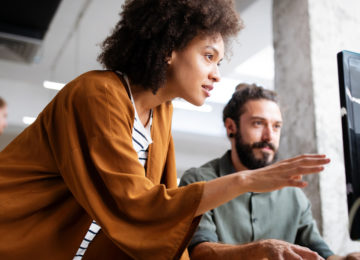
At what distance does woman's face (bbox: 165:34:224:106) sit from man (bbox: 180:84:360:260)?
0.44 metres

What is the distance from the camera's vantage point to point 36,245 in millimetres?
1060

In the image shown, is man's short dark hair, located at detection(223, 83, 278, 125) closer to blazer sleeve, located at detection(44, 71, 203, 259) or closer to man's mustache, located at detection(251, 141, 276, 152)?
man's mustache, located at detection(251, 141, 276, 152)

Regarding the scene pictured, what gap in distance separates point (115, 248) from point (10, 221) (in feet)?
0.90

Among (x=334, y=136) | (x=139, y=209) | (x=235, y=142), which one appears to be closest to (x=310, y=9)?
(x=334, y=136)

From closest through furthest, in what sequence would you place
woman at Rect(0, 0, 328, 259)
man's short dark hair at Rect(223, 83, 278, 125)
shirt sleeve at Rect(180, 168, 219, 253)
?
woman at Rect(0, 0, 328, 259)
shirt sleeve at Rect(180, 168, 219, 253)
man's short dark hair at Rect(223, 83, 278, 125)

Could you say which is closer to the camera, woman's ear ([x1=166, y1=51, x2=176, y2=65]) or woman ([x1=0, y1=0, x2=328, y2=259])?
woman ([x1=0, y1=0, x2=328, y2=259])

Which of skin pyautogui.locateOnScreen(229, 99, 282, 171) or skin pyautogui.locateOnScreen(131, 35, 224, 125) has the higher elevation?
skin pyautogui.locateOnScreen(131, 35, 224, 125)

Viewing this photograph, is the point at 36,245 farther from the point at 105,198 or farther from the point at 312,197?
the point at 312,197

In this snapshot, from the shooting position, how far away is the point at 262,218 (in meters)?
1.62

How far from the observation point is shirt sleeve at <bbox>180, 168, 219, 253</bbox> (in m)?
1.36

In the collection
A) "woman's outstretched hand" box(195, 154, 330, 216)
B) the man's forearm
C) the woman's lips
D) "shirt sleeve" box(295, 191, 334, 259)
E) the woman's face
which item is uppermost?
the woman's face

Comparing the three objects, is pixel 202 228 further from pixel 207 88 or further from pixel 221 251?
pixel 207 88

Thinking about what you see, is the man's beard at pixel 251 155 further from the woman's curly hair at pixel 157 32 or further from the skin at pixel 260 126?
the woman's curly hair at pixel 157 32

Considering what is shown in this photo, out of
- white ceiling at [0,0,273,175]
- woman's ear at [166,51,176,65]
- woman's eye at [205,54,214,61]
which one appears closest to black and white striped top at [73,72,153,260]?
woman's ear at [166,51,176,65]
